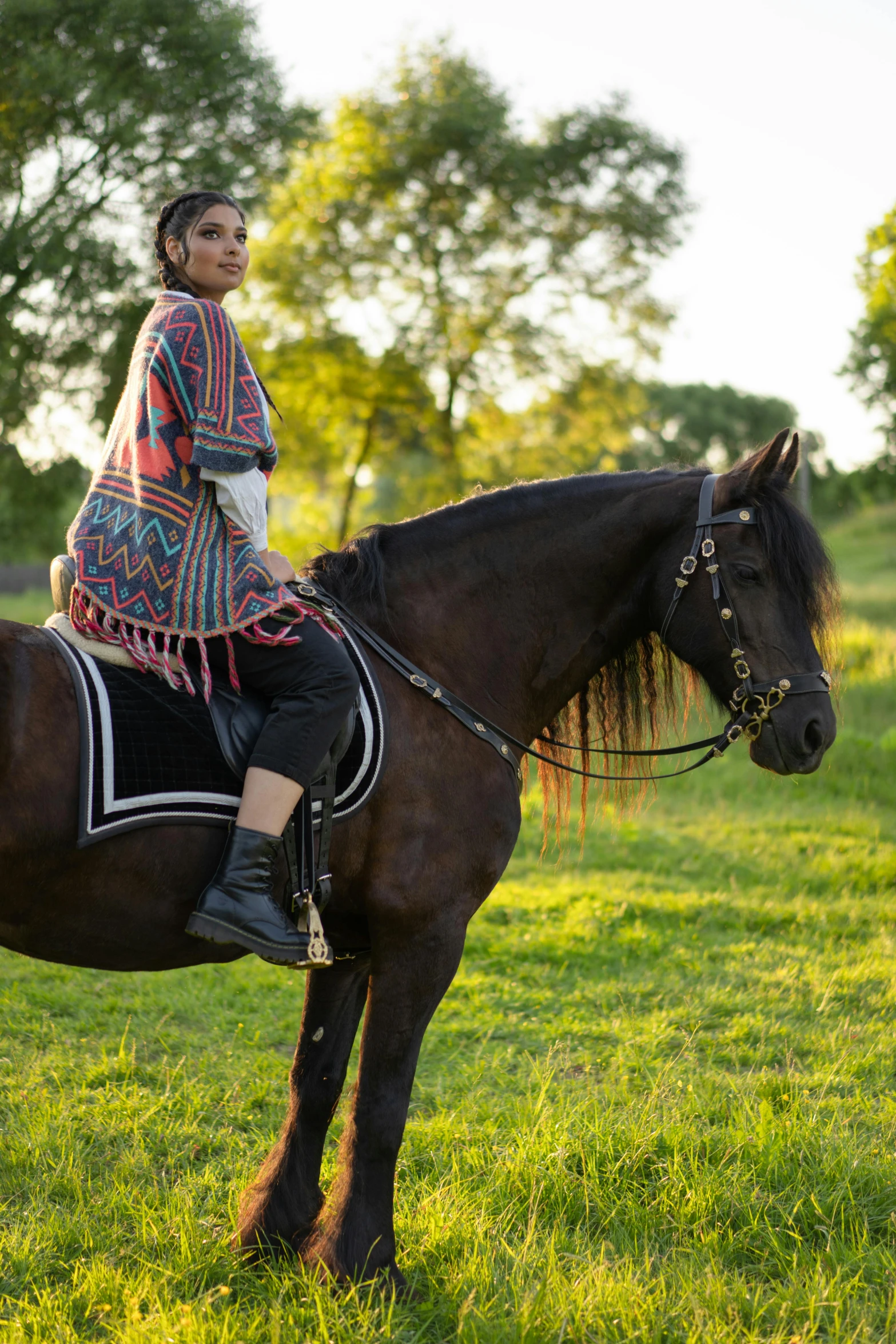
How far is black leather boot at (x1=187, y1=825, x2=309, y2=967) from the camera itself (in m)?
2.47

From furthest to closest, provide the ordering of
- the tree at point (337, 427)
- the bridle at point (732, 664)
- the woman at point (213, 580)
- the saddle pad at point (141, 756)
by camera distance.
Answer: the tree at point (337, 427) < the bridle at point (732, 664) < the woman at point (213, 580) < the saddle pad at point (141, 756)

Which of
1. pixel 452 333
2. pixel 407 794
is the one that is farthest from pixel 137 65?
pixel 407 794

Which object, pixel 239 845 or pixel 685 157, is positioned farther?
pixel 685 157

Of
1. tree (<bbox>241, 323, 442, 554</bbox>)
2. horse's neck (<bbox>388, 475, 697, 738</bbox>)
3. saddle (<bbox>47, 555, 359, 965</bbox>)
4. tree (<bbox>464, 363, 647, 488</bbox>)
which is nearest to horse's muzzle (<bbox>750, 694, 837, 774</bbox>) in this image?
horse's neck (<bbox>388, 475, 697, 738</bbox>)

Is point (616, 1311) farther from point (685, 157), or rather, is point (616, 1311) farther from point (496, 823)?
point (685, 157)

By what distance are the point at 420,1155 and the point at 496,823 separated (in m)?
1.62

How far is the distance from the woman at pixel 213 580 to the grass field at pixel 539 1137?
1216 mm

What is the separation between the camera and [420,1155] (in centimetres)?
380

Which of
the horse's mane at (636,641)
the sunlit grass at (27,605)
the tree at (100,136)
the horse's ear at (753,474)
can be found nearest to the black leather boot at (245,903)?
the horse's mane at (636,641)

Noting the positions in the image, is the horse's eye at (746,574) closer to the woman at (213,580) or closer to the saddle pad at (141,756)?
the woman at (213,580)

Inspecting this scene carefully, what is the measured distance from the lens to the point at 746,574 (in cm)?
308

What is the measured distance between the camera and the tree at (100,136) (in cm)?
1315

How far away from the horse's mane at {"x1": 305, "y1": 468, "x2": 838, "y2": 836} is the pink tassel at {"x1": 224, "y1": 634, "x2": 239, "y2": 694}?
0.53 meters

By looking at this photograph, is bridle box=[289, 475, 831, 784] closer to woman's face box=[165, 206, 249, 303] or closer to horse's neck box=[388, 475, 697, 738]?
→ horse's neck box=[388, 475, 697, 738]
